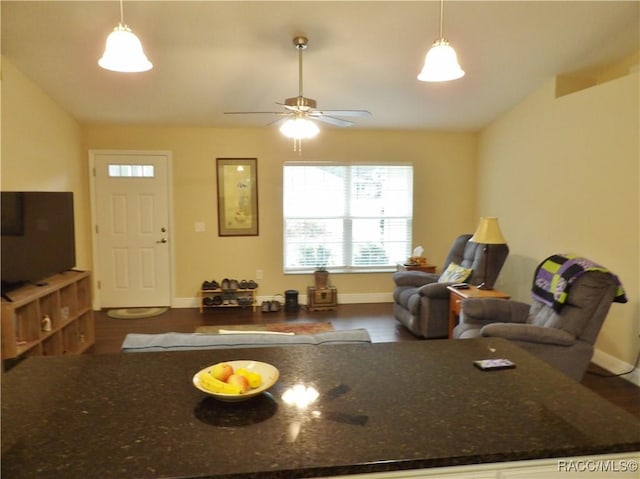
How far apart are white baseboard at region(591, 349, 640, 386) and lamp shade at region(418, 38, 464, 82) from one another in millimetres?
3017

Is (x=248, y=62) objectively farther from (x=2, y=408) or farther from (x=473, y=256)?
(x=2, y=408)

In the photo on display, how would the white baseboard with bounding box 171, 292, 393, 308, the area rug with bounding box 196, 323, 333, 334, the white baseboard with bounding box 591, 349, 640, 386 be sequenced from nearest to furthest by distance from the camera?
the white baseboard with bounding box 591, 349, 640, 386
the area rug with bounding box 196, 323, 333, 334
the white baseboard with bounding box 171, 292, 393, 308

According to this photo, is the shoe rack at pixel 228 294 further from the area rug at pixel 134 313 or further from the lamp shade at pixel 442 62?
the lamp shade at pixel 442 62

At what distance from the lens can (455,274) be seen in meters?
4.65

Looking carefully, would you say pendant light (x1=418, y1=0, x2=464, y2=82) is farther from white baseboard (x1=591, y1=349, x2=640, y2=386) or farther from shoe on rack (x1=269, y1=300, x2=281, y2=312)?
shoe on rack (x1=269, y1=300, x2=281, y2=312)

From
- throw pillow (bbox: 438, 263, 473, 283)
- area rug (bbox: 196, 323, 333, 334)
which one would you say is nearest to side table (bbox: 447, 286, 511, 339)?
throw pillow (bbox: 438, 263, 473, 283)

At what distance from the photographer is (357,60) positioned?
4066 mm

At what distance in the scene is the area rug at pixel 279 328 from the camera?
4.81 m

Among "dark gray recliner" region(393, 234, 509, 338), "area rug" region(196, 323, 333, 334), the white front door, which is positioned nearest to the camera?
"dark gray recliner" region(393, 234, 509, 338)

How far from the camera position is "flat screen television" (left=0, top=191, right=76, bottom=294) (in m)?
3.42

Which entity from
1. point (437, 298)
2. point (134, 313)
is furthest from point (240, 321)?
point (437, 298)

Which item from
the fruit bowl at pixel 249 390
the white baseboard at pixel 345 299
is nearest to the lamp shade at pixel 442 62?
the fruit bowl at pixel 249 390

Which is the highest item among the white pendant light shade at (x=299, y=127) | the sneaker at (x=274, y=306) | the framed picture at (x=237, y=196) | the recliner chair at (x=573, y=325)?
the white pendant light shade at (x=299, y=127)

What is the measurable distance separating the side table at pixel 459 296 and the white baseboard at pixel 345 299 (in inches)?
73.4
